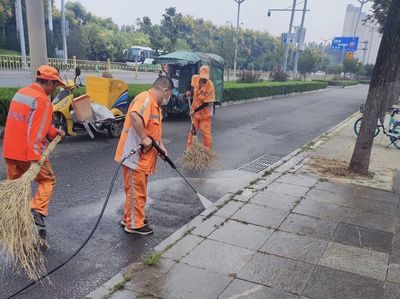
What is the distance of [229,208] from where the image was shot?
16.7 feet

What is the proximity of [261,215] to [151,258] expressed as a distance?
69.1 inches

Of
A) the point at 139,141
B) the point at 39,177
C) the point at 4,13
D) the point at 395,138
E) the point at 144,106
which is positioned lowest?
the point at 395,138

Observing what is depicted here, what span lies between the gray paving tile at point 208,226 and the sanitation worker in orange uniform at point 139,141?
61 cm

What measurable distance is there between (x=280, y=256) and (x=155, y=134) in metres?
1.75

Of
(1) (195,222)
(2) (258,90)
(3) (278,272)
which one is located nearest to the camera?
(3) (278,272)

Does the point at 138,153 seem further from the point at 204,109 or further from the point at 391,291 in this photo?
the point at 204,109

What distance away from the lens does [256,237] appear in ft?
14.0

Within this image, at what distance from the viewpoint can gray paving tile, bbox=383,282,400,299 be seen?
10.7 feet

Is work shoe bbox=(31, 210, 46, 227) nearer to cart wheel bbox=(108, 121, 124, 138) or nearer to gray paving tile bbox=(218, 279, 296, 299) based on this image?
gray paving tile bbox=(218, 279, 296, 299)

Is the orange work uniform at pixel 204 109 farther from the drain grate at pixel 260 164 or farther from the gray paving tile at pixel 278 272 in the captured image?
the gray paving tile at pixel 278 272

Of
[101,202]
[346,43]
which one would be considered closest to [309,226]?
[101,202]

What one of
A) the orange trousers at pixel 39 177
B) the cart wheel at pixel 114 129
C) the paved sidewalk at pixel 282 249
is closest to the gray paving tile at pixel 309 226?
the paved sidewalk at pixel 282 249

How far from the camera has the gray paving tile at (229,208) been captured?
4.88m

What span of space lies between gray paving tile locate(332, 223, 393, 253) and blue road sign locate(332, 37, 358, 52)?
49451 mm
